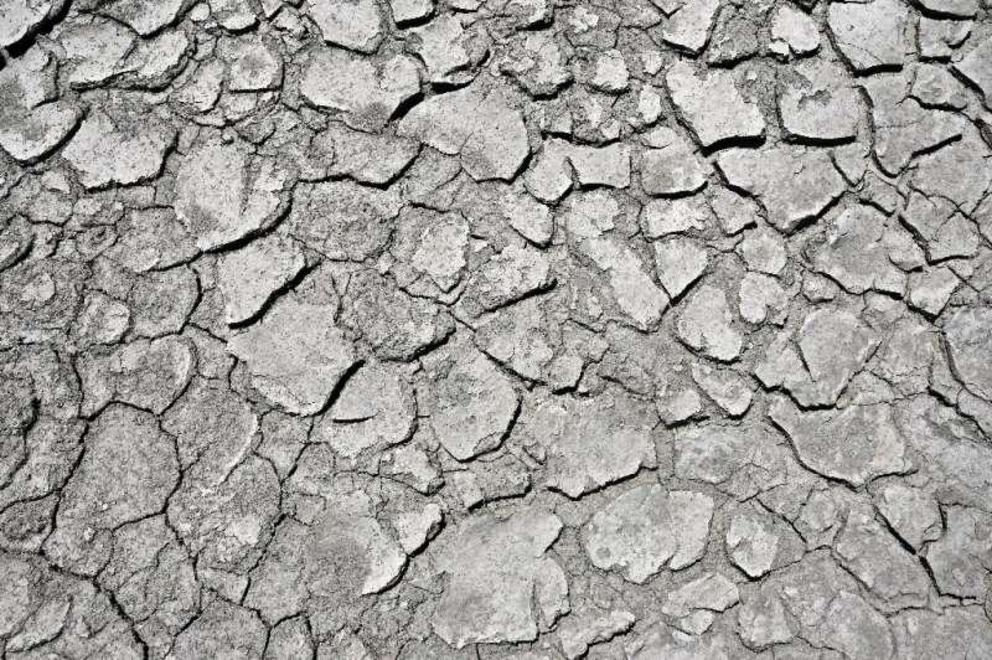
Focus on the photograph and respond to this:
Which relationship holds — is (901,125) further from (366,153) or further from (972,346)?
(366,153)

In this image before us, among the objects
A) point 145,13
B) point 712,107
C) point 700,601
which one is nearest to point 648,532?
point 700,601

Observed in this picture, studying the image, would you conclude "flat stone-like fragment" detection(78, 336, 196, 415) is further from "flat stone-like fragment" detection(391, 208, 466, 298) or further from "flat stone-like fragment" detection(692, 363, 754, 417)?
"flat stone-like fragment" detection(692, 363, 754, 417)

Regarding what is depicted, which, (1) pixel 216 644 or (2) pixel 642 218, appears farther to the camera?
(2) pixel 642 218

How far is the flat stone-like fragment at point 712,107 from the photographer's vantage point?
1716 millimetres

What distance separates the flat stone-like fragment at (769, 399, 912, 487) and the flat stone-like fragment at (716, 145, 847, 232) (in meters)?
0.34

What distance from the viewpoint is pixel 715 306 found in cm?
163

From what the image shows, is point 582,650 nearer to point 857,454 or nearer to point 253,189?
point 857,454

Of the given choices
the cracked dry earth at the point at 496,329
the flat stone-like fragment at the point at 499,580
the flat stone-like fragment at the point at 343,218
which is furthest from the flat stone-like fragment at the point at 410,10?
the flat stone-like fragment at the point at 499,580

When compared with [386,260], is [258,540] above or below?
below

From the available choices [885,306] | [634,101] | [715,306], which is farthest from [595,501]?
[634,101]

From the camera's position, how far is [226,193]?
1.67 metres

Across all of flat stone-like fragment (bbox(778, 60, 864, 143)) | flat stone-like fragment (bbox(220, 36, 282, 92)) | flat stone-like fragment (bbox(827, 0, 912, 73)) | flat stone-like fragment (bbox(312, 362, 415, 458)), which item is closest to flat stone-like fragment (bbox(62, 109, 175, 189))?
flat stone-like fragment (bbox(220, 36, 282, 92))

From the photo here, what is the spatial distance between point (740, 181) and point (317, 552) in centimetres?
98

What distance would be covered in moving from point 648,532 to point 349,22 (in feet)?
3.56
